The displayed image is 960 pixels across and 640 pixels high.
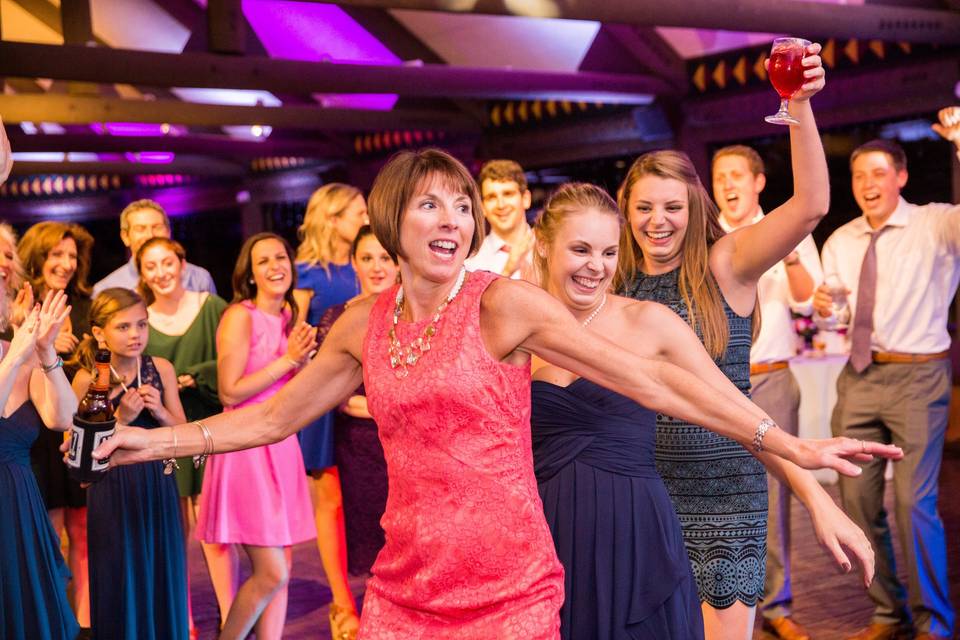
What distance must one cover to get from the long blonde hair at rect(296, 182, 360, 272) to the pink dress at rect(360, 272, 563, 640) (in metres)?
2.62

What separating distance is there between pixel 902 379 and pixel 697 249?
1641mm

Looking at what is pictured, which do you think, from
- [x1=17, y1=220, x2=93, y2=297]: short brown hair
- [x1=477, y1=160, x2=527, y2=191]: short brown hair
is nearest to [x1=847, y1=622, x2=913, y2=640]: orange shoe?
[x1=477, y1=160, x2=527, y2=191]: short brown hair

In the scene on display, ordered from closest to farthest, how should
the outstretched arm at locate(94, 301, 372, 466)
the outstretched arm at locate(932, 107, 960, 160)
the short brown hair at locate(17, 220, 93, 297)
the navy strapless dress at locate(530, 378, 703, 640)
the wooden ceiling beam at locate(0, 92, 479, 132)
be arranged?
the outstretched arm at locate(94, 301, 372, 466) < the navy strapless dress at locate(530, 378, 703, 640) < the outstretched arm at locate(932, 107, 960, 160) < the short brown hair at locate(17, 220, 93, 297) < the wooden ceiling beam at locate(0, 92, 479, 132)

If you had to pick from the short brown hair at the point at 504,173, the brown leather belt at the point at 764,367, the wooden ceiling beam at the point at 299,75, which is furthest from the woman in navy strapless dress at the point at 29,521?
the wooden ceiling beam at the point at 299,75

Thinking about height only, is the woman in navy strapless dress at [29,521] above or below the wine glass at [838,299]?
below

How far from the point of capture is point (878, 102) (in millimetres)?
8031

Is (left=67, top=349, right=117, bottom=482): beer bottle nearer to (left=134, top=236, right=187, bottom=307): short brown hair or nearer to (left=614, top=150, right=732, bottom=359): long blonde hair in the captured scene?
(left=614, top=150, right=732, bottom=359): long blonde hair

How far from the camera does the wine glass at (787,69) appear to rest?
7.26ft

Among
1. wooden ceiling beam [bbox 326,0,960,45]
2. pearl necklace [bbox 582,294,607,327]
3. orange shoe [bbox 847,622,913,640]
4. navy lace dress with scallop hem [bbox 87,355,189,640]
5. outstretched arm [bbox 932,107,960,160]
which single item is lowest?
orange shoe [bbox 847,622,913,640]

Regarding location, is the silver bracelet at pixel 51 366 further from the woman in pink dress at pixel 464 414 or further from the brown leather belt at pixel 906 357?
the brown leather belt at pixel 906 357

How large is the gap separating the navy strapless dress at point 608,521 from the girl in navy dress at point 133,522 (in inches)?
65.8

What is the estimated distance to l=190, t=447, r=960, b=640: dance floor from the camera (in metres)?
4.18

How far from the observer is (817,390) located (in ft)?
22.4

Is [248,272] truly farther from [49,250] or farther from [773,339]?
[773,339]
